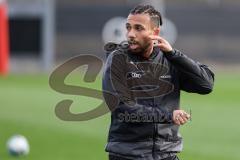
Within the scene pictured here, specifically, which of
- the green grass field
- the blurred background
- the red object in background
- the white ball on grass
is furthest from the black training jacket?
the red object in background

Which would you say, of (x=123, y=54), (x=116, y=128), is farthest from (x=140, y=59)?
(x=116, y=128)

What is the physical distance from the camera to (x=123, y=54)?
6844 mm

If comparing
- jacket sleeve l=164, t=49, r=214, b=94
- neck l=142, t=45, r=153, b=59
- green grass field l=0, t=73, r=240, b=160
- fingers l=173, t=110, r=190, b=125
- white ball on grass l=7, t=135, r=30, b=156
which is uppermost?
neck l=142, t=45, r=153, b=59

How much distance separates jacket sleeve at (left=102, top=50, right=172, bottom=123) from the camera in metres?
6.70

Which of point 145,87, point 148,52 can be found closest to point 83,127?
point 145,87

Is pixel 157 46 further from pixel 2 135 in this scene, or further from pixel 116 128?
pixel 2 135

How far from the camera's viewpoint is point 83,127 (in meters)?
16.9

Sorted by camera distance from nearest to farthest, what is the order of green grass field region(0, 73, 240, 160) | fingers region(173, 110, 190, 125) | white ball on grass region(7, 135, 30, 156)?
fingers region(173, 110, 190, 125)
white ball on grass region(7, 135, 30, 156)
green grass field region(0, 73, 240, 160)

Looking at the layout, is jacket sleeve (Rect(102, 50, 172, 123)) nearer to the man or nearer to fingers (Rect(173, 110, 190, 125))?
the man

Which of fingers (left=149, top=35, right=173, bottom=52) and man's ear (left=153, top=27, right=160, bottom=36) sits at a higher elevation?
man's ear (left=153, top=27, right=160, bottom=36)

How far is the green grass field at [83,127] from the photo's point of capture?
44.0 feet

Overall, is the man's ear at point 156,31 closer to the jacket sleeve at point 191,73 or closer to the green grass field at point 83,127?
the jacket sleeve at point 191,73

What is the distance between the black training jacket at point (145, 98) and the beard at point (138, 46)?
102mm

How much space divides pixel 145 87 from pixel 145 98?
9 cm
